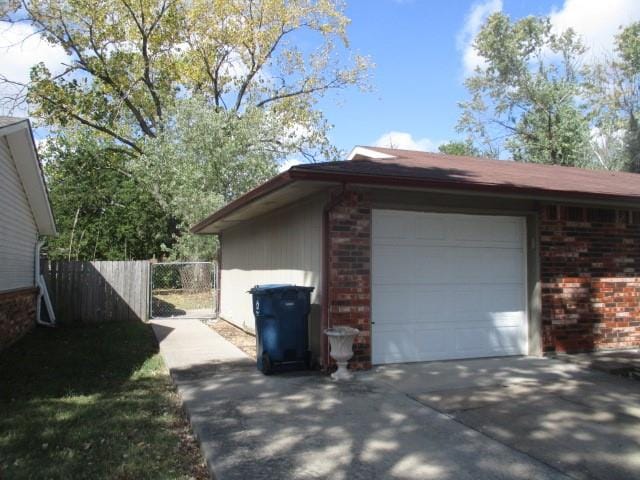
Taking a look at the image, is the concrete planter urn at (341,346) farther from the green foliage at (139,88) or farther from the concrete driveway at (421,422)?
the green foliage at (139,88)

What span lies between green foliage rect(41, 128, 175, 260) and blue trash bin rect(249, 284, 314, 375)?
21.1 meters

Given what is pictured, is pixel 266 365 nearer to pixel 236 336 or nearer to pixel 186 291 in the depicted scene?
pixel 236 336

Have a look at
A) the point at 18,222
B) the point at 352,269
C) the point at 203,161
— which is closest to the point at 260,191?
the point at 352,269

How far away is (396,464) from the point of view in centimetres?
389

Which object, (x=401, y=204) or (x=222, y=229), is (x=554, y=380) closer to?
(x=401, y=204)

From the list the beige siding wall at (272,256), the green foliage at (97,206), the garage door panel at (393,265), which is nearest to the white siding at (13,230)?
the beige siding wall at (272,256)

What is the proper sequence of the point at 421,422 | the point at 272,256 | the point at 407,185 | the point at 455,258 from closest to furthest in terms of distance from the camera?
the point at 421,422 → the point at 407,185 → the point at 455,258 → the point at 272,256

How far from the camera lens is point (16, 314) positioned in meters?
10.6

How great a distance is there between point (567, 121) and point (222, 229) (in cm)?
1854

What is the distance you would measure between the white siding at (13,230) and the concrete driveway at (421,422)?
5.11 m

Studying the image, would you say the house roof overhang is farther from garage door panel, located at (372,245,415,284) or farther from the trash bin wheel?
garage door panel, located at (372,245,415,284)

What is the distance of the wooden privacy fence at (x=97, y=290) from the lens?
14.1 meters

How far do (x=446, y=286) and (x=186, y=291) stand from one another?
15277 millimetres

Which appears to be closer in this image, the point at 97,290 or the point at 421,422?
the point at 421,422
